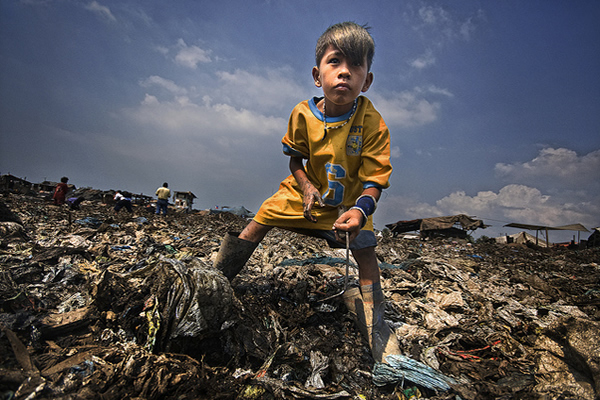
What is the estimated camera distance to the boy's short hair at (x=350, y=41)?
180 centimetres

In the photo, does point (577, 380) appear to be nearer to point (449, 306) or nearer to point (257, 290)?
point (449, 306)

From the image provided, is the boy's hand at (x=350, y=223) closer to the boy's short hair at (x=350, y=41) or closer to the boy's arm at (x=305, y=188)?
the boy's arm at (x=305, y=188)

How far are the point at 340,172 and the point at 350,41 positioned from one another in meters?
0.85

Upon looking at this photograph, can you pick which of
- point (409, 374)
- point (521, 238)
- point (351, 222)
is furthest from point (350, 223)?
point (521, 238)

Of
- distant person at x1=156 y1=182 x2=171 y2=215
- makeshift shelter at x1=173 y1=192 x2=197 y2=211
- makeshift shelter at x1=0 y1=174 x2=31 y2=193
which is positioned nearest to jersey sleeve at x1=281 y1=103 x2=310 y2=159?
distant person at x1=156 y1=182 x2=171 y2=215

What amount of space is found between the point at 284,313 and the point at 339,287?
0.64 metres

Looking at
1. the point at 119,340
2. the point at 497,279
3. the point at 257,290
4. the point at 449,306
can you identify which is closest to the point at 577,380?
the point at 449,306

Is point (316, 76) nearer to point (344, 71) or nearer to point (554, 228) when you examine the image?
point (344, 71)

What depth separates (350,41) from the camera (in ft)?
5.91

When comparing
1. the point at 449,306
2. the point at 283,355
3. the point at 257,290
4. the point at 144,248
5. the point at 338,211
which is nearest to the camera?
the point at 283,355

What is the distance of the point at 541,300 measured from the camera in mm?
3486

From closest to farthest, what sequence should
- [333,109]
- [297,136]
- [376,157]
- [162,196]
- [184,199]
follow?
[376,157], [333,109], [297,136], [162,196], [184,199]

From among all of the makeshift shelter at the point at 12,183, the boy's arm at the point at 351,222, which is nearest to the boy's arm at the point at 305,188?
the boy's arm at the point at 351,222

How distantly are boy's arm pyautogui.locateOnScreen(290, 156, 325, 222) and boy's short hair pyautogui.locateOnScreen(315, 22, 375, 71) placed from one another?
80 centimetres
